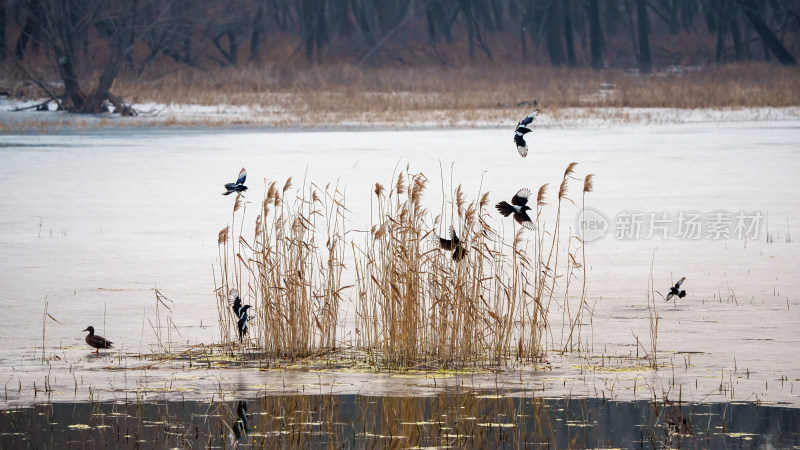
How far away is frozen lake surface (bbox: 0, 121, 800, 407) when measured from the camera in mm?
6715

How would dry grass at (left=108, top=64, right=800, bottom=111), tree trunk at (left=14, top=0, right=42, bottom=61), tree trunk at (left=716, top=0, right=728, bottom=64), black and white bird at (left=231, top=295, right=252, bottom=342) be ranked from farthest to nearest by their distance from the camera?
tree trunk at (left=716, top=0, right=728, bottom=64) < tree trunk at (left=14, top=0, right=42, bottom=61) < dry grass at (left=108, top=64, right=800, bottom=111) < black and white bird at (left=231, top=295, right=252, bottom=342)

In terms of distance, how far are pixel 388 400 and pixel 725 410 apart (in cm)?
149

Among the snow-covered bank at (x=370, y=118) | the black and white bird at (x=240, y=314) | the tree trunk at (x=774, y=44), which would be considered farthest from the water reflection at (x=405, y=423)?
the tree trunk at (x=774, y=44)

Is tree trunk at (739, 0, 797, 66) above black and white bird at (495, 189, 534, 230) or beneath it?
above

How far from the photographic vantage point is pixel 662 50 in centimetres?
5975

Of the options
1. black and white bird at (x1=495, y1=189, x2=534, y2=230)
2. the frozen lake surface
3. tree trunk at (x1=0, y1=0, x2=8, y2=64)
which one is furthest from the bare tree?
black and white bird at (x1=495, y1=189, x2=534, y2=230)

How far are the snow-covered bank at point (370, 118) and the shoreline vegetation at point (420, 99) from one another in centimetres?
3

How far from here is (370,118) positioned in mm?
27609

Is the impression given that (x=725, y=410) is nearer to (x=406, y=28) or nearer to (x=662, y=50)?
(x=662, y=50)

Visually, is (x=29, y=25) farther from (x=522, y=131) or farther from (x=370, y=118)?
(x=522, y=131)

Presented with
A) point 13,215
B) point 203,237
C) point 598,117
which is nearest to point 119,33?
point 598,117

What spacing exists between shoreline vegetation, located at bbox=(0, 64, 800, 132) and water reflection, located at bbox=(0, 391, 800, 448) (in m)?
20.2

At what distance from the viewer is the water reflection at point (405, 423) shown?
4973 millimetres

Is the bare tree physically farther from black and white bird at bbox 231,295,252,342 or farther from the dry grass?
black and white bird at bbox 231,295,252,342
